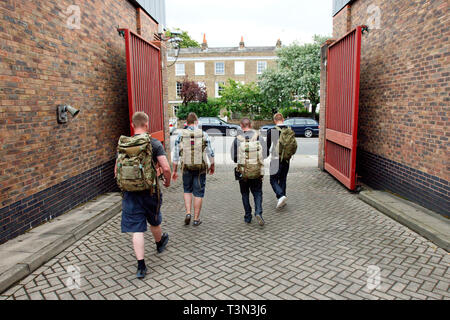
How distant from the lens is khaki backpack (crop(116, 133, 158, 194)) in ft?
11.4

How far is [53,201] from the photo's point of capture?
516 centimetres

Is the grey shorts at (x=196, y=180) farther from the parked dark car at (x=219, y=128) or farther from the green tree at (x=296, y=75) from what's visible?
the green tree at (x=296, y=75)

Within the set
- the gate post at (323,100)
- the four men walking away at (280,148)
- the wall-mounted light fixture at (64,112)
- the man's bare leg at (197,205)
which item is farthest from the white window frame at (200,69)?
the man's bare leg at (197,205)

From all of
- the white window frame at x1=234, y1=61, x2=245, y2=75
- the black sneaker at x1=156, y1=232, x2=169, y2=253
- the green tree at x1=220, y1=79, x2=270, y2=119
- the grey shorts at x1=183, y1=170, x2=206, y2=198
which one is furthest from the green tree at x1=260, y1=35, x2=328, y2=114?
the black sneaker at x1=156, y1=232, x2=169, y2=253

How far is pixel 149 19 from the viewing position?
9.83 m

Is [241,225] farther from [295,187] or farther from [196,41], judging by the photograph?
[196,41]

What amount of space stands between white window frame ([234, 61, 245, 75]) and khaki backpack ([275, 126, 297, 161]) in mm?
35519

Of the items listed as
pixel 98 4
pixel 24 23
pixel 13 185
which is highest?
pixel 98 4

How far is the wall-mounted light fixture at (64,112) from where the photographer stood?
526 centimetres

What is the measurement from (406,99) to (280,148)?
8.32 ft

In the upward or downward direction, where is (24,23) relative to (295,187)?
upward

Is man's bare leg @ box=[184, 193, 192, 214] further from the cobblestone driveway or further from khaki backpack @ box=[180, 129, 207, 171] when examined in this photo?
khaki backpack @ box=[180, 129, 207, 171]
